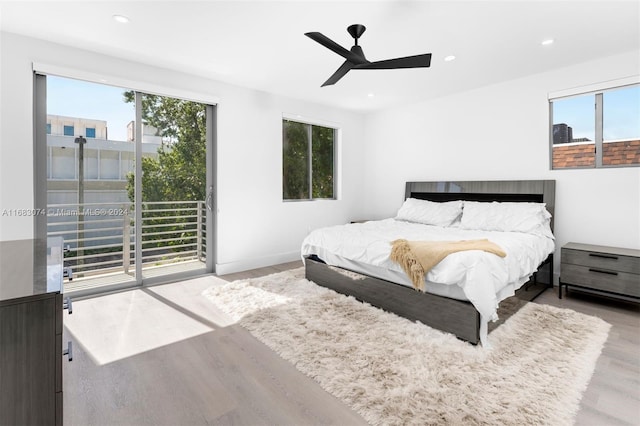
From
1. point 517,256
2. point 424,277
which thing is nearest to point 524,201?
point 517,256

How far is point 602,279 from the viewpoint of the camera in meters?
3.04

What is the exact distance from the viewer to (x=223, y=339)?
96.0 inches

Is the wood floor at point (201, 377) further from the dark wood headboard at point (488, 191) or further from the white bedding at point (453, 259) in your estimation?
the dark wood headboard at point (488, 191)

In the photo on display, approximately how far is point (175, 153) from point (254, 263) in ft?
5.84

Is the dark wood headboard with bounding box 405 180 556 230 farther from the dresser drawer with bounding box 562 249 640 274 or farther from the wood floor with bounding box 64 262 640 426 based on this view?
the wood floor with bounding box 64 262 640 426

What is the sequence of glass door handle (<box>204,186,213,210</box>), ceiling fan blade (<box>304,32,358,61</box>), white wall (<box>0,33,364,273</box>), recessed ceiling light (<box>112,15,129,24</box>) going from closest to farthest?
1. ceiling fan blade (<box>304,32,358,61</box>)
2. recessed ceiling light (<box>112,15,129,24</box>)
3. white wall (<box>0,33,364,273</box>)
4. glass door handle (<box>204,186,213,210</box>)

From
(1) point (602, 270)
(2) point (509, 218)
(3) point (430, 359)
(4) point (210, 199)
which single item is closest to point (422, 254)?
(3) point (430, 359)

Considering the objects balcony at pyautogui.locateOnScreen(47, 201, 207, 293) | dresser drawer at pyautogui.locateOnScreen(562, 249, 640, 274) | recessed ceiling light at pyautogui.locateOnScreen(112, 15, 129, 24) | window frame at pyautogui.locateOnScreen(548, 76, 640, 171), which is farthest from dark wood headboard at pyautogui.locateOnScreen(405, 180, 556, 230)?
recessed ceiling light at pyautogui.locateOnScreen(112, 15, 129, 24)

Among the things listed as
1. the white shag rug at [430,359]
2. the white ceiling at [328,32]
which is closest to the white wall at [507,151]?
the white ceiling at [328,32]

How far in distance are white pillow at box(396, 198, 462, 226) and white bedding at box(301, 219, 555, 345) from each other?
14 centimetres

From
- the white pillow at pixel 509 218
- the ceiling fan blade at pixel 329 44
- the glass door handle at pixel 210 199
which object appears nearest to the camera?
the ceiling fan blade at pixel 329 44

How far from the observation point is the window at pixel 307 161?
5.03 meters

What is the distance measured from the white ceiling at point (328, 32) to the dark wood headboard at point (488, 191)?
1.33 metres

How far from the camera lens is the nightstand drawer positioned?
2880mm
